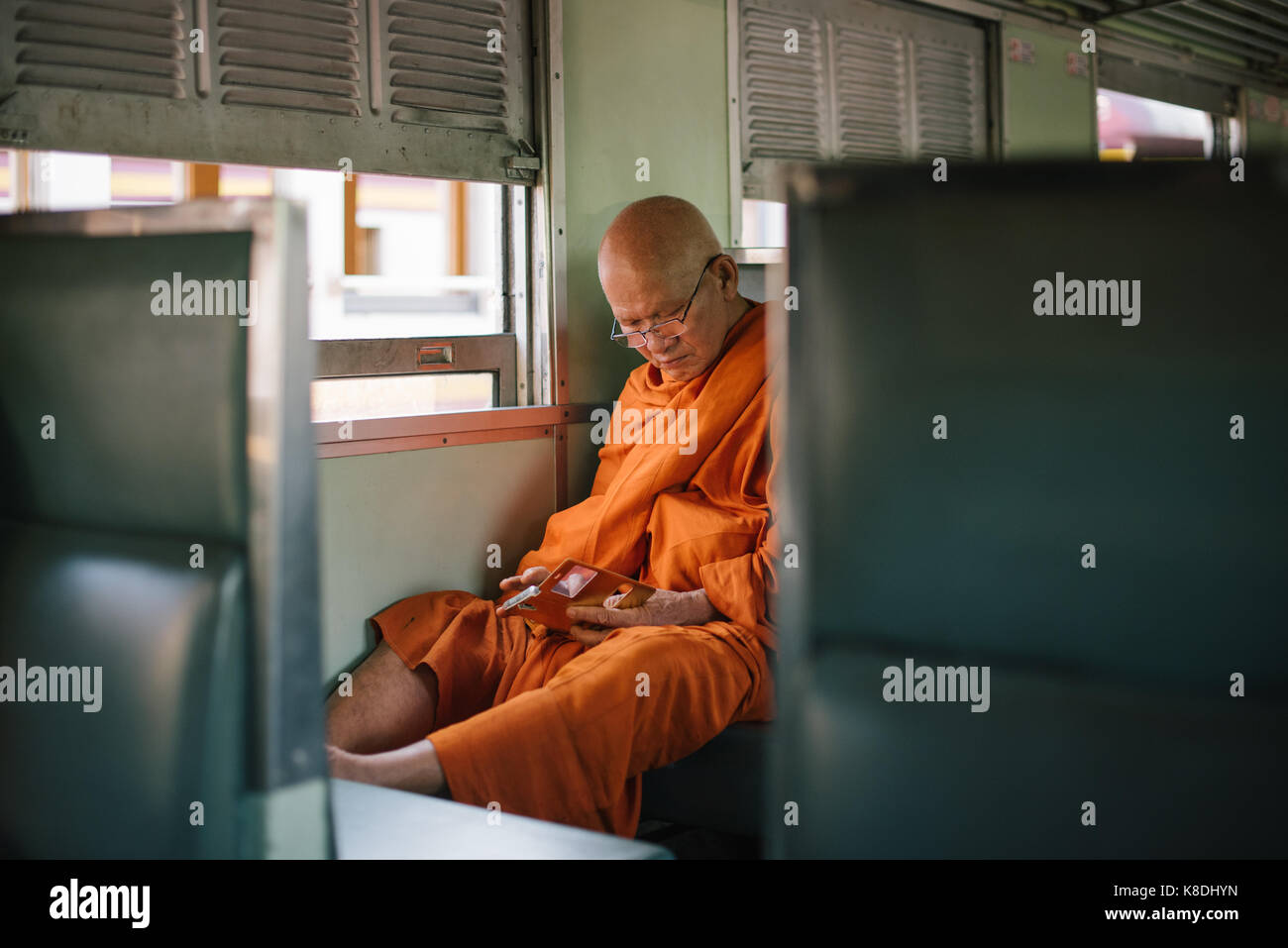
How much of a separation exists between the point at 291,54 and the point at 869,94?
2.65m

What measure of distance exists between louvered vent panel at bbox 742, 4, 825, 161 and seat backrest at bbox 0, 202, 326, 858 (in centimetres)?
325

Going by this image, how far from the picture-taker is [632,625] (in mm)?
2797

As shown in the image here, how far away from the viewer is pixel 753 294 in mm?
3713

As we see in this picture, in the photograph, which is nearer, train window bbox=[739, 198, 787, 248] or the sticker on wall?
train window bbox=[739, 198, 787, 248]

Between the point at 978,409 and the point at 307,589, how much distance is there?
0.70 meters

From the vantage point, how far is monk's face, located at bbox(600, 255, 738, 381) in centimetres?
313

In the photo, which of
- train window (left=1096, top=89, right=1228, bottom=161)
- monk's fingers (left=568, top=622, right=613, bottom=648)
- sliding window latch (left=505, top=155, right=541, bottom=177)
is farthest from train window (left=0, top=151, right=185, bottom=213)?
train window (left=1096, top=89, right=1228, bottom=161)

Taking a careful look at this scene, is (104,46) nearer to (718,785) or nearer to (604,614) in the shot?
(604,614)

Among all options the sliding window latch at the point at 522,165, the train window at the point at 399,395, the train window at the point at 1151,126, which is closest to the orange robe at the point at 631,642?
the train window at the point at 399,395

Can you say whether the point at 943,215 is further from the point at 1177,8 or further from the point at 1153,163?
the point at 1177,8

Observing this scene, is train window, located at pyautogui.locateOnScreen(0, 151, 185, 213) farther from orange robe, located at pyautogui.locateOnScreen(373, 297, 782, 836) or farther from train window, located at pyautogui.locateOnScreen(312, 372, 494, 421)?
orange robe, located at pyautogui.locateOnScreen(373, 297, 782, 836)

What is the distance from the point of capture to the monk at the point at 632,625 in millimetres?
2434
